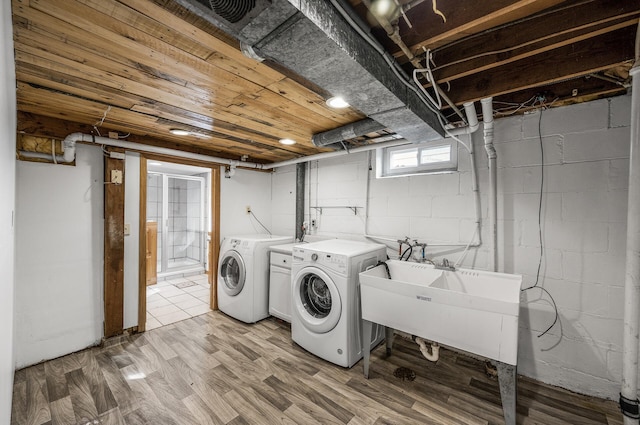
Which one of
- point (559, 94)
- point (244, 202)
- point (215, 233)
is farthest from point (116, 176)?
point (559, 94)

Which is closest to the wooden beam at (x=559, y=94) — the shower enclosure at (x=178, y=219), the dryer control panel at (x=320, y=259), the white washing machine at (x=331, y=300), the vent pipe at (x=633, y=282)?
the vent pipe at (x=633, y=282)

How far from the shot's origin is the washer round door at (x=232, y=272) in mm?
3037

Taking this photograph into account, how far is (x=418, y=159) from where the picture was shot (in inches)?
107

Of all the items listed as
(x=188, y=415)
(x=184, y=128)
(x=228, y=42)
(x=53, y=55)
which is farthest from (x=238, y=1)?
(x=188, y=415)

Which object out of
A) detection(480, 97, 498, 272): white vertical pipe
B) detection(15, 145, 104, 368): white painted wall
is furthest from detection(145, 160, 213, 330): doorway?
detection(480, 97, 498, 272): white vertical pipe

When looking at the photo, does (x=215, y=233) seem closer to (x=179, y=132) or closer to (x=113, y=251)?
(x=113, y=251)

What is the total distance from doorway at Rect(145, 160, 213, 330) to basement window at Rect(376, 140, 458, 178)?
2742mm

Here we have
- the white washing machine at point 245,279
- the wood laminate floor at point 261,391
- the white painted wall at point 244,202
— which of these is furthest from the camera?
the white painted wall at point 244,202

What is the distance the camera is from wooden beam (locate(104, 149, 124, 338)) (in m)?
2.54

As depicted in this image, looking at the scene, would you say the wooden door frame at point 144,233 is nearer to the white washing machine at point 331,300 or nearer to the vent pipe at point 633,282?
the white washing machine at point 331,300

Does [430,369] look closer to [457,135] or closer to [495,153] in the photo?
[495,153]

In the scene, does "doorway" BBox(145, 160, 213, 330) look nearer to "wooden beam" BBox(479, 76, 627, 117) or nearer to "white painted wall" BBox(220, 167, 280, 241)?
"white painted wall" BBox(220, 167, 280, 241)

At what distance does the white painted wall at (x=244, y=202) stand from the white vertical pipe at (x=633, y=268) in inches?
144

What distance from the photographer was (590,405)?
1798 millimetres
